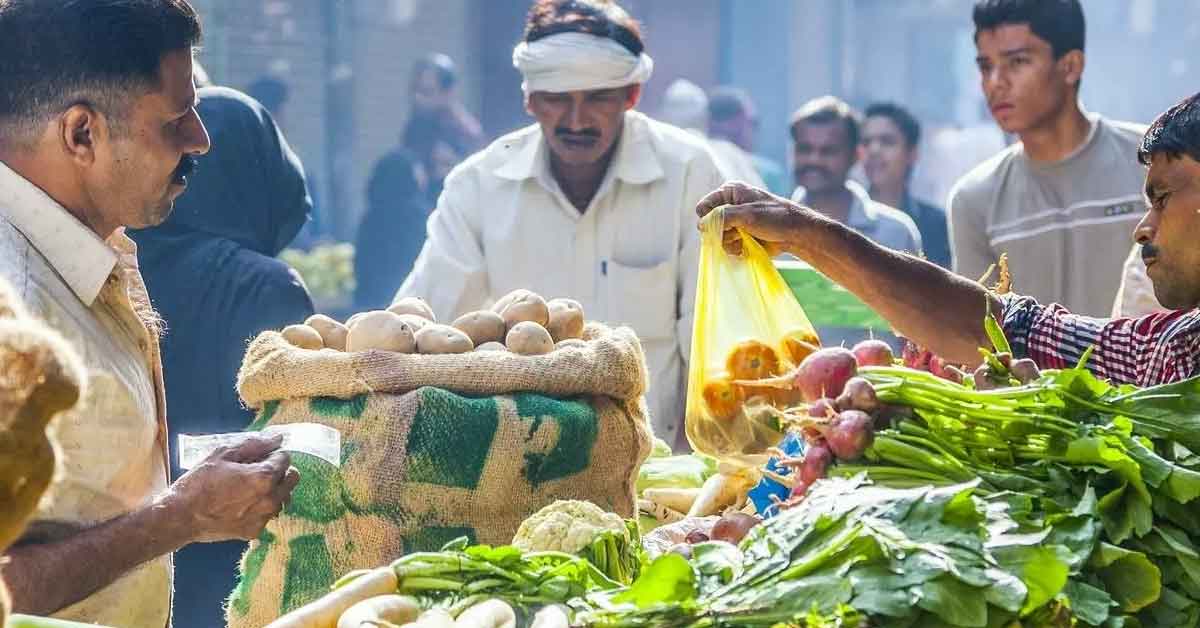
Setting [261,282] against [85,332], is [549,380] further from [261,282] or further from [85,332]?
[261,282]

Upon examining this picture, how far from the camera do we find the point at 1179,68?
2591 cm

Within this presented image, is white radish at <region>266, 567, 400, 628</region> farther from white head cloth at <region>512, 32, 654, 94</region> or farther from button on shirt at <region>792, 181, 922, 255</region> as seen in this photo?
button on shirt at <region>792, 181, 922, 255</region>

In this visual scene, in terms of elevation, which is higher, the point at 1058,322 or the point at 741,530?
A: the point at 1058,322

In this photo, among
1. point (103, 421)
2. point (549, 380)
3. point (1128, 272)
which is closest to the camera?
point (103, 421)

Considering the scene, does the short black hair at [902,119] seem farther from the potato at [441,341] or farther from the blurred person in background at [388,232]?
the potato at [441,341]

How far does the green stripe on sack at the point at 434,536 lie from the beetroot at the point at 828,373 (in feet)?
2.84

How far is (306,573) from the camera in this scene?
3.26 meters

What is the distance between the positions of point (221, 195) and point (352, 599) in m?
2.60

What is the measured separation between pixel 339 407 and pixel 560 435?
0.46 meters

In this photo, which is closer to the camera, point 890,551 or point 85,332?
point 890,551

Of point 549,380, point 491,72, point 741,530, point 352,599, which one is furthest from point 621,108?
point 491,72

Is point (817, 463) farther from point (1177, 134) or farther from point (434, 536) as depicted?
point (1177, 134)

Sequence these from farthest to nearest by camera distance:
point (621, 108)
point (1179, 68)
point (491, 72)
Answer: point (1179, 68)
point (491, 72)
point (621, 108)

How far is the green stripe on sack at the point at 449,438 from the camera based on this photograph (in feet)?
10.4
